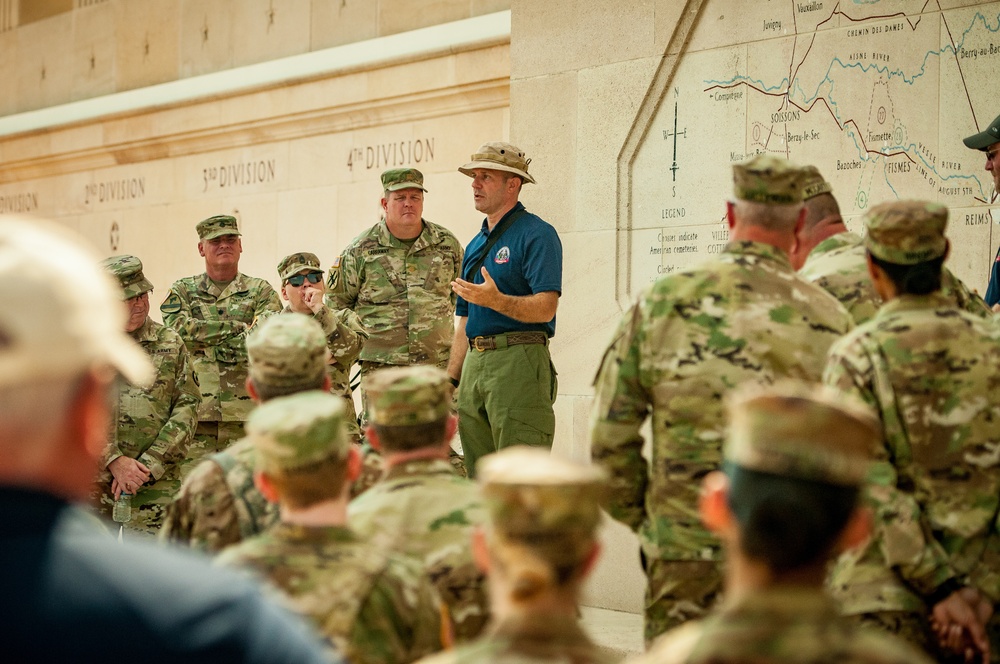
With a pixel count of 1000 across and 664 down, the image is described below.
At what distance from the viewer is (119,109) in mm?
13305

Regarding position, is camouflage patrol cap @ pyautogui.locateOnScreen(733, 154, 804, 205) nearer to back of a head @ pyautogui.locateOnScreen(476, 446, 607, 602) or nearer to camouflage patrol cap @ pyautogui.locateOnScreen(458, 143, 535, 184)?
back of a head @ pyautogui.locateOnScreen(476, 446, 607, 602)

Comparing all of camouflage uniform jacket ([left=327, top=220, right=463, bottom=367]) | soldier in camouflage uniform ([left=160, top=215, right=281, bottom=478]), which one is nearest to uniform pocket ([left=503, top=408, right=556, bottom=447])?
camouflage uniform jacket ([left=327, top=220, right=463, bottom=367])

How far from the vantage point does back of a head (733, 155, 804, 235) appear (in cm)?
391

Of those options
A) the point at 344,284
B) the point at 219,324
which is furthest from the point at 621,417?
the point at 219,324

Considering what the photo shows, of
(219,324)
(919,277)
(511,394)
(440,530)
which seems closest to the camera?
(440,530)

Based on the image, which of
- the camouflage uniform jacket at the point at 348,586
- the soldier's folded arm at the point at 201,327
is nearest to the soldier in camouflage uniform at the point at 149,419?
the soldier's folded arm at the point at 201,327

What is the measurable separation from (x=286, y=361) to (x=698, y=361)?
4.11 feet

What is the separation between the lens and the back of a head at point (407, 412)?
3.62 meters

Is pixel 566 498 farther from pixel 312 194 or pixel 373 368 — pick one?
pixel 312 194

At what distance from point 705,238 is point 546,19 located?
1.65 meters

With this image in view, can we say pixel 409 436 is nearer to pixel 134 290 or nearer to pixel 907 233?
pixel 907 233

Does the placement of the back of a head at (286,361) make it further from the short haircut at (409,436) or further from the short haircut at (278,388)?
the short haircut at (409,436)

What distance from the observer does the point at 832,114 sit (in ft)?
21.4

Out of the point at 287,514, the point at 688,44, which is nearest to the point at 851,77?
the point at 688,44
